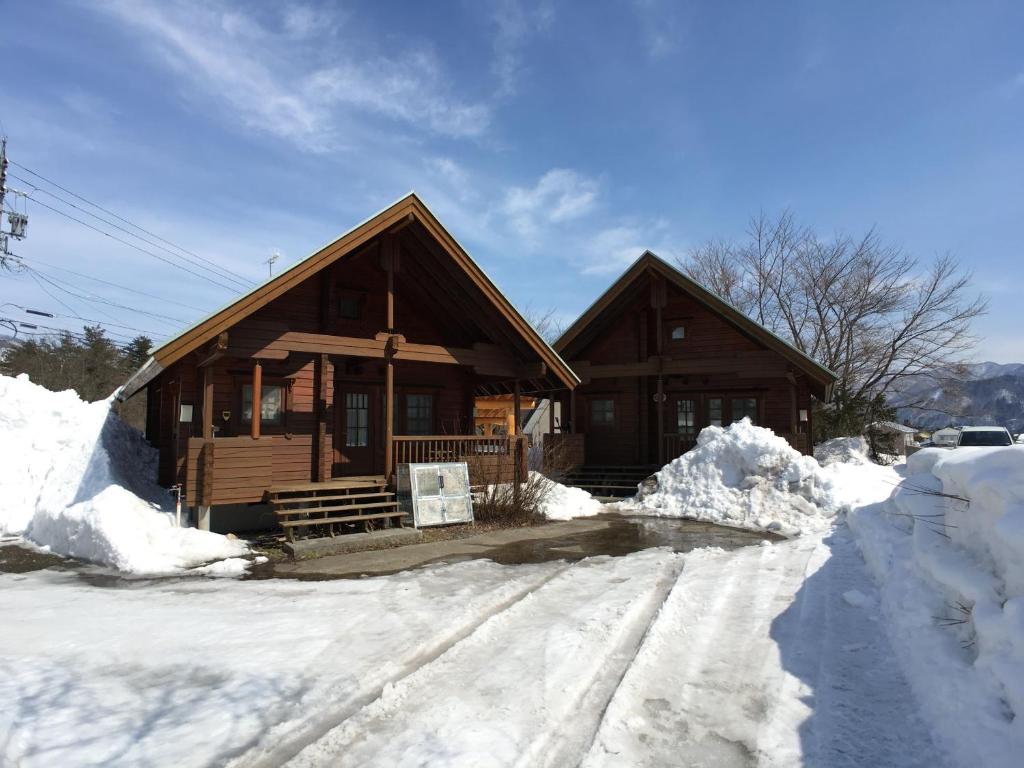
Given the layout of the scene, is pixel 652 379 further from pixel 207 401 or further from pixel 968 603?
pixel 968 603

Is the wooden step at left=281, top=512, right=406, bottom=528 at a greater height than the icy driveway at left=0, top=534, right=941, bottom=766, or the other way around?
the wooden step at left=281, top=512, right=406, bottom=528

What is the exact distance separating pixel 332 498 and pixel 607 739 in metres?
8.07

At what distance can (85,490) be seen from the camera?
35.2ft

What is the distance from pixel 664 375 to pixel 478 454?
903 cm

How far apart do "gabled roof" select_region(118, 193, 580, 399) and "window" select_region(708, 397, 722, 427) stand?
719cm

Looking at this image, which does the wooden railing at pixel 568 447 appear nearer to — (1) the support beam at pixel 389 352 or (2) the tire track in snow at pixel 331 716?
(1) the support beam at pixel 389 352

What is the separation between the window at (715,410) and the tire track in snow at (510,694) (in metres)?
14.1

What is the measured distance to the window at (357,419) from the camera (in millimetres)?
13648

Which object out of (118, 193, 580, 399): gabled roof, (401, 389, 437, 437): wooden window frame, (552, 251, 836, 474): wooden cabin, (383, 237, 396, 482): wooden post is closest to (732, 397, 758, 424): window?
(552, 251, 836, 474): wooden cabin

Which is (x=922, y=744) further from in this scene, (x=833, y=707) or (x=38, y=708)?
(x=38, y=708)

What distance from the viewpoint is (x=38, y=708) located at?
3805mm

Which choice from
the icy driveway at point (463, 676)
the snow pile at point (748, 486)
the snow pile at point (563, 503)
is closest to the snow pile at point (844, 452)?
the snow pile at point (748, 486)

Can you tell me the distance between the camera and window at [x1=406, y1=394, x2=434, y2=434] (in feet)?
48.1

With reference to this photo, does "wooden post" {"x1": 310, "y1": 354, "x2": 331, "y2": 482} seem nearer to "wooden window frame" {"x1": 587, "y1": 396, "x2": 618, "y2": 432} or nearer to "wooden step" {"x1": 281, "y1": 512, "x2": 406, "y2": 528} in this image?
"wooden step" {"x1": 281, "y1": 512, "x2": 406, "y2": 528}
